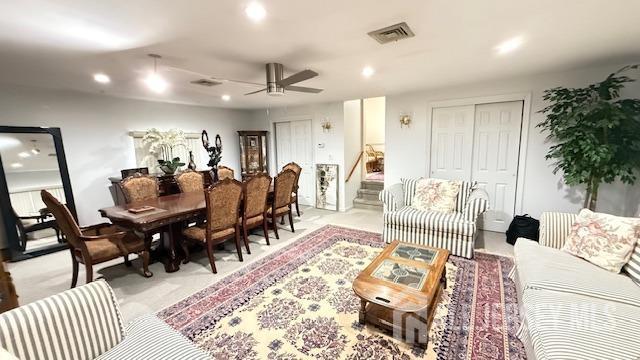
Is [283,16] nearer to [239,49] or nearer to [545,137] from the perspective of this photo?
[239,49]

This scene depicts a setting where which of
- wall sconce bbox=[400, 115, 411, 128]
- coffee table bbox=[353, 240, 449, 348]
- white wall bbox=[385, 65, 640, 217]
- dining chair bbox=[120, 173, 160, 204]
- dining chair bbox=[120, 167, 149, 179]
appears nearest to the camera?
coffee table bbox=[353, 240, 449, 348]

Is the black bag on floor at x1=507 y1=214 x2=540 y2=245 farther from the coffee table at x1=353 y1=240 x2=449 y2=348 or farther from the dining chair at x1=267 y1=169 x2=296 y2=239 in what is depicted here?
the dining chair at x1=267 y1=169 x2=296 y2=239

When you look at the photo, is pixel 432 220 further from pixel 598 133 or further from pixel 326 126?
pixel 326 126

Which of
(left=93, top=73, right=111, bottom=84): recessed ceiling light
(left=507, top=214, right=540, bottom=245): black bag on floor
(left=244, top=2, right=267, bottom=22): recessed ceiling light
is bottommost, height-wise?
(left=507, top=214, right=540, bottom=245): black bag on floor

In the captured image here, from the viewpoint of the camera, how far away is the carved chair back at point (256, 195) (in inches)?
129

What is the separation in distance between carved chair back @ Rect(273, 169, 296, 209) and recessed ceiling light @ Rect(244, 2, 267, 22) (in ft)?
7.41

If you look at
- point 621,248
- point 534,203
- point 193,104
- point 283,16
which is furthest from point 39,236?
point 534,203

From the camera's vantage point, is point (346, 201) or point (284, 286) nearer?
point (284, 286)

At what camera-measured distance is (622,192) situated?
3195 millimetres

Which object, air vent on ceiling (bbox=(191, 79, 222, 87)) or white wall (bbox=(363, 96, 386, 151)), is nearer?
air vent on ceiling (bbox=(191, 79, 222, 87))

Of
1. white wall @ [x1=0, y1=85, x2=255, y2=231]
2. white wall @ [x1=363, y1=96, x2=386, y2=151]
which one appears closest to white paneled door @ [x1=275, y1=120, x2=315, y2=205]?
white wall @ [x1=363, y1=96, x2=386, y2=151]

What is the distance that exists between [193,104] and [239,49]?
3647 millimetres

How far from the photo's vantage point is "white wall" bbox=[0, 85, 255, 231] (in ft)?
11.8

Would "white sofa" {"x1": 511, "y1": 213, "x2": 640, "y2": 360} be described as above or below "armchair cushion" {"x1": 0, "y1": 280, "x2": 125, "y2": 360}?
below
